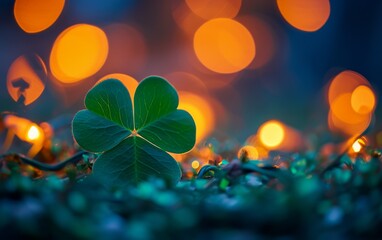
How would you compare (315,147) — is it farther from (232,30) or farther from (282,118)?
(232,30)

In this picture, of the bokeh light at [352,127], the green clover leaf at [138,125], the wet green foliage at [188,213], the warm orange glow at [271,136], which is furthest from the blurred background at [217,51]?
the wet green foliage at [188,213]

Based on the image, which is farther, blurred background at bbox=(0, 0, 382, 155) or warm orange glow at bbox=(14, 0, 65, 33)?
warm orange glow at bbox=(14, 0, 65, 33)

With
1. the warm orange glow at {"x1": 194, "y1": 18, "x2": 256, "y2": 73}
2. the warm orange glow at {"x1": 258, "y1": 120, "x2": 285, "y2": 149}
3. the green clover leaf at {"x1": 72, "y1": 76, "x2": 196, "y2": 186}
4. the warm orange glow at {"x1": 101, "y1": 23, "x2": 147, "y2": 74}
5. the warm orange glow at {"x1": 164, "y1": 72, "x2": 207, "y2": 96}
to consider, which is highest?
the warm orange glow at {"x1": 194, "y1": 18, "x2": 256, "y2": 73}

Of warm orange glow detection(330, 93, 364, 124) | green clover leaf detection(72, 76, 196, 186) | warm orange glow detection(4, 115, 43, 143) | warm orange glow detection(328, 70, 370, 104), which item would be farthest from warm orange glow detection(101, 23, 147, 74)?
green clover leaf detection(72, 76, 196, 186)

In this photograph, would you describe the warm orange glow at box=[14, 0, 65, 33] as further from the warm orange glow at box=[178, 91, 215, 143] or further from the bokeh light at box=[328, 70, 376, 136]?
the bokeh light at box=[328, 70, 376, 136]

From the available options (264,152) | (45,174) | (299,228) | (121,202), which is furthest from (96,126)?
(264,152)

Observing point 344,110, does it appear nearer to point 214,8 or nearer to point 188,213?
point 188,213

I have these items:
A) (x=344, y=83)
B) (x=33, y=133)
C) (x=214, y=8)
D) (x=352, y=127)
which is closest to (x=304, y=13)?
(x=344, y=83)

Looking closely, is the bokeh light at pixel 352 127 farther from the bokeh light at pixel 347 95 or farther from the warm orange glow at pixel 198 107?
the warm orange glow at pixel 198 107
